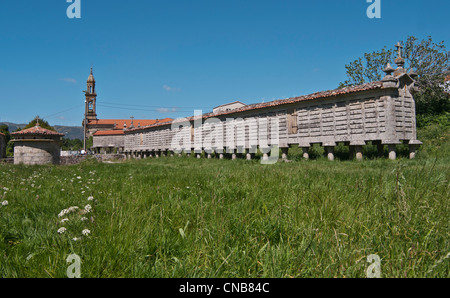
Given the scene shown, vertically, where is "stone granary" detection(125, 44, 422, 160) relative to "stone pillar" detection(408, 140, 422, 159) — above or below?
above

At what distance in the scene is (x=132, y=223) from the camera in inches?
89.8

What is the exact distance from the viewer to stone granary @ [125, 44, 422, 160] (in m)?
13.0

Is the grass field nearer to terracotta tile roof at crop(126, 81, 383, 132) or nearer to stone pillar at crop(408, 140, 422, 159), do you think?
terracotta tile roof at crop(126, 81, 383, 132)

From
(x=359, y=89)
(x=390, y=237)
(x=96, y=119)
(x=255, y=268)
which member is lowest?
(x=255, y=268)

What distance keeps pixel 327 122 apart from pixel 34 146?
18.9m

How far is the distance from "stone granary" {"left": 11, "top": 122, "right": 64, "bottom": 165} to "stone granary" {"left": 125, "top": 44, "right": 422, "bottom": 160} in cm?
1057

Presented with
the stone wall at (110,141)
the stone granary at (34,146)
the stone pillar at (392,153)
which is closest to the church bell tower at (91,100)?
the stone wall at (110,141)

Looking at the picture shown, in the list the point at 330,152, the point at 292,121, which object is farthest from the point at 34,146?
the point at 330,152

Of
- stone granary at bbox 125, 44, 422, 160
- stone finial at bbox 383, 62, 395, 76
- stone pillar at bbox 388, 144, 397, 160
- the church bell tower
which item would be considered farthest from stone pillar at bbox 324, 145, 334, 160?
the church bell tower

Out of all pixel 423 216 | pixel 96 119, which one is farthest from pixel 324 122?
pixel 96 119

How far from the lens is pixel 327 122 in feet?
49.1

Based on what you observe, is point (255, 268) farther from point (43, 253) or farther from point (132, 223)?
point (43, 253)
